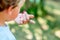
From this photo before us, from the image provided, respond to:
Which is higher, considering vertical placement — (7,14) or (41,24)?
(7,14)

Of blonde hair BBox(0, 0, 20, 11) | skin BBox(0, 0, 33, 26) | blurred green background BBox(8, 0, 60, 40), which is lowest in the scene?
blurred green background BBox(8, 0, 60, 40)

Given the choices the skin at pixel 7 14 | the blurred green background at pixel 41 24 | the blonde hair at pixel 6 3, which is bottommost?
the blurred green background at pixel 41 24

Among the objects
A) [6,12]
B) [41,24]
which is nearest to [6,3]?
[6,12]

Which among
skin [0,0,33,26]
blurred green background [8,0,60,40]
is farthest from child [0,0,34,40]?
blurred green background [8,0,60,40]

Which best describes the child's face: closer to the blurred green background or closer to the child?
the child

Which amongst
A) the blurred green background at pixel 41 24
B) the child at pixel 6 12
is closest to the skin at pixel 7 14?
the child at pixel 6 12

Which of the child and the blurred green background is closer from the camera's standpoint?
the child

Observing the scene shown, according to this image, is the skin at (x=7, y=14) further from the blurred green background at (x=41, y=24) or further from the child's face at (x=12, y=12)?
the blurred green background at (x=41, y=24)

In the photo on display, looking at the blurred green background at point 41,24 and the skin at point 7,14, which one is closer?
the skin at point 7,14

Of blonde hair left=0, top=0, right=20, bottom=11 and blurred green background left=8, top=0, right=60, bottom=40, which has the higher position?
blonde hair left=0, top=0, right=20, bottom=11

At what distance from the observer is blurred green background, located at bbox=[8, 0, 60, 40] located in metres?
2.00

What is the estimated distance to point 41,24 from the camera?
7.14ft

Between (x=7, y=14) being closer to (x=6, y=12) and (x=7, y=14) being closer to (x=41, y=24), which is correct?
(x=6, y=12)

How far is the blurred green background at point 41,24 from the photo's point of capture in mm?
2002
